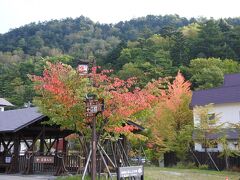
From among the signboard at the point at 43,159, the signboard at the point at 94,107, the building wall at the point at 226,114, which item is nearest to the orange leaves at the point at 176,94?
the building wall at the point at 226,114

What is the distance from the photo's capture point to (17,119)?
20625 mm

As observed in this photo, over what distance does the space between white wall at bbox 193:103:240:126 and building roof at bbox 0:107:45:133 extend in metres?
16.6

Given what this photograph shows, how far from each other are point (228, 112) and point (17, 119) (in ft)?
60.4

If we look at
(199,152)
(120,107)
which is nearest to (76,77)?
(120,107)

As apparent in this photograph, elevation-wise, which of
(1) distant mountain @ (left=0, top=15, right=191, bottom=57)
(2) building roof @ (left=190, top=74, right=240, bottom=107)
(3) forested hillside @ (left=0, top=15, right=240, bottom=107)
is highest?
(1) distant mountain @ (left=0, top=15, right=191, bottom=57)

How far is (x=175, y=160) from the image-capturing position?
3064cm

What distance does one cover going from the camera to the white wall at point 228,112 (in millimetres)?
30078

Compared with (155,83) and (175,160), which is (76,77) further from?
(175,160)

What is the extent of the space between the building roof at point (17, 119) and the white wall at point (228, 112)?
16.6 meters

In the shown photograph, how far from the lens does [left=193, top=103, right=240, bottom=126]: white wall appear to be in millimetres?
30078

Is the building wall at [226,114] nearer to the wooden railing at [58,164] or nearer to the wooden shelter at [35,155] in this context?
the wooden shelter at [35,155]

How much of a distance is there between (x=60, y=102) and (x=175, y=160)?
66.0 feet

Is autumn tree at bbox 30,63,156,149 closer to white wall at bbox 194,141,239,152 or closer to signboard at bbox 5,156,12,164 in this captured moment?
signboard at bbox 5,156,12,164

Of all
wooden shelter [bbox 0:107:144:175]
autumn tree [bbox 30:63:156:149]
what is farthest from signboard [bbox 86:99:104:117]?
wooden shelter [bbox 0:107:144:175]
